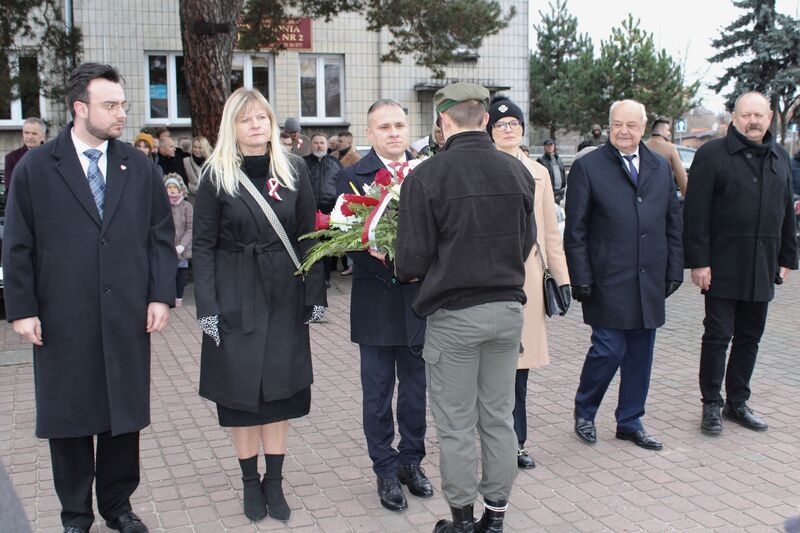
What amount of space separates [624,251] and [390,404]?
181cm

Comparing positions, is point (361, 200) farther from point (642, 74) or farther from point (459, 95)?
point (642, 74)

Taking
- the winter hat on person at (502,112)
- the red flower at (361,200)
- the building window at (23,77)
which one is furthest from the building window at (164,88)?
the red flower at (361,200)

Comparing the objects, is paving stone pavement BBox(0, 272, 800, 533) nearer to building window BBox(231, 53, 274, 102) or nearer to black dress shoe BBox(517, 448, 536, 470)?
black dress shoe BBox(517, 448, 536, 470)

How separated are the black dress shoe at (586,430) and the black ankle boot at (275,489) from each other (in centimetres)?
205

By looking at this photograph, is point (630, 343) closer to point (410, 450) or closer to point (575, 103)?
point (410, 450)

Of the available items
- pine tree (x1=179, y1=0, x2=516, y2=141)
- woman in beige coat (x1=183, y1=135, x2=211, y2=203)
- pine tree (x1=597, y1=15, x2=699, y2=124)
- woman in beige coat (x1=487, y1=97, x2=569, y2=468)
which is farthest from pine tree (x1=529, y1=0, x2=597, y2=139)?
woman in beige coat (x1=487, y1=97, x2=569, y2=468)

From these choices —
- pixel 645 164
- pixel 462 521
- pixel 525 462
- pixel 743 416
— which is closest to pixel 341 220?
pixel 462 521

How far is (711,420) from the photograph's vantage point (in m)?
5.62

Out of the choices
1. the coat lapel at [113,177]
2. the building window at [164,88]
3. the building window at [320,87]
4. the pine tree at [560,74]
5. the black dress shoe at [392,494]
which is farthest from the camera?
the pine tree at [560,74]

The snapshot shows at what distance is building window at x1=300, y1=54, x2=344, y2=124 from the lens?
2080cm

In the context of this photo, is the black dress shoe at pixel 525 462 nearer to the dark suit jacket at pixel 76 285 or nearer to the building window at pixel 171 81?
the dark suit jacket at pixel 76 285

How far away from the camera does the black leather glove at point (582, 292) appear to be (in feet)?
17.3

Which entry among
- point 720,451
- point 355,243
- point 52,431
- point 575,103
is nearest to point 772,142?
point 720,451

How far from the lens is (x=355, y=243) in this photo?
4145mm
